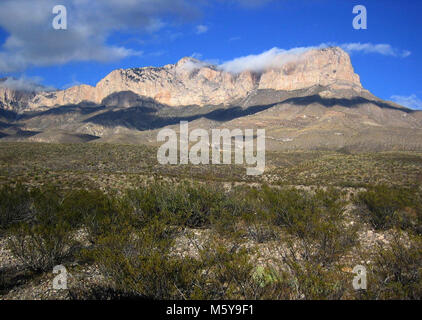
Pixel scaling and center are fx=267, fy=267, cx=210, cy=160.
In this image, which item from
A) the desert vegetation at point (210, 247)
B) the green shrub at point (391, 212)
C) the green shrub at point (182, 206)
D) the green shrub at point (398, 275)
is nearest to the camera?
the green shrub at point (398, 275)

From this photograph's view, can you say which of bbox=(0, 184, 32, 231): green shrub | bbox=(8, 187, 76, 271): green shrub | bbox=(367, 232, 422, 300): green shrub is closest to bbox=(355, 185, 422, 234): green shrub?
bbox=(367, 232, 422, 300): green shrub

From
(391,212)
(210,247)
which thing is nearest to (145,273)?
(210,247)

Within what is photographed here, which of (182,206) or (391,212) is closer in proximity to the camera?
(391,212)

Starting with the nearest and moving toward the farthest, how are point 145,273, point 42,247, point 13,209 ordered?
point 145,273
point 42,247
point 13,209

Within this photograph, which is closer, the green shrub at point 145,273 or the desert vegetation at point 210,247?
the green shrub at point 145,273

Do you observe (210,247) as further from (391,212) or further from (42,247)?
(391,212)

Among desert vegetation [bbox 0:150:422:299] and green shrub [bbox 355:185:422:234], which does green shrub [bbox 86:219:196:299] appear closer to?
desert vegetation [bbox 0:150:422:299]

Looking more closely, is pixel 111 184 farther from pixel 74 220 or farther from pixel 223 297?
pixel 223 297

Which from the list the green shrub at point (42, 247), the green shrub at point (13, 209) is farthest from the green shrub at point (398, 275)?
the green shrub at point (13, 209)

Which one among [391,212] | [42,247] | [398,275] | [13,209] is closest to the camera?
[398,275]

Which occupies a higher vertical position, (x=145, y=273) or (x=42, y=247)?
(x=145, y=273)

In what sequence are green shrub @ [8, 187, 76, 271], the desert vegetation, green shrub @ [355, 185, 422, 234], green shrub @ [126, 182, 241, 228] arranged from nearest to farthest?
the desert vegetation
green shrub @ [8, 187, 76, 271]
green shrub @ [355, 185, 422, 234]
green shrub @ [126, 182, 241, 228]

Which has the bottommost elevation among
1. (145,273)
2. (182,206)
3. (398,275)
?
(398,275)

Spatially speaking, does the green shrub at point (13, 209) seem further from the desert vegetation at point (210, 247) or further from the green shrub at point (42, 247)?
the green shrub at point (42, 247)
